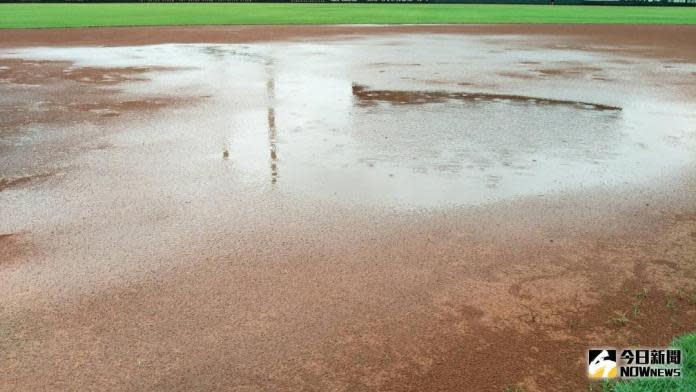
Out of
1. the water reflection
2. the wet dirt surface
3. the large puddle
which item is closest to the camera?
the wet dirt surface

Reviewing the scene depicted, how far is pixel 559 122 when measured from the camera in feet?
26.8

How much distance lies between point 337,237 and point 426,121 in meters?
4.02

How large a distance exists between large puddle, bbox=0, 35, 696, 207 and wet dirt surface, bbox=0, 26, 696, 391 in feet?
0.17

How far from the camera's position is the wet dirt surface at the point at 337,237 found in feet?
10.1

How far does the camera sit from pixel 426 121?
318 inches

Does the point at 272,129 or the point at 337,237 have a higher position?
the point at 272,129

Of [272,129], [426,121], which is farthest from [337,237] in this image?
[426,121]

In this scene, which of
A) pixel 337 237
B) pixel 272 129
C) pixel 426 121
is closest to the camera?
pixel 337 237

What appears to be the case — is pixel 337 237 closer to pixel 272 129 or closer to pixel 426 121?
pixel 272 129

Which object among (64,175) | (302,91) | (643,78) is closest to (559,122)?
(302,91)

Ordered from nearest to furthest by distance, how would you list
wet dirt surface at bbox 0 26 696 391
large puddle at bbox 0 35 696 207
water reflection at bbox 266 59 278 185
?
wet dirt surface at bbox 0 26 696 391, large puddle at bbox 0 35 696 207, water reflection at bbox 266 59 278 185

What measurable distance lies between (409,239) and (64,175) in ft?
11.8

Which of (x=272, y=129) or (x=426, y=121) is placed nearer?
A: (x=272, y=129)

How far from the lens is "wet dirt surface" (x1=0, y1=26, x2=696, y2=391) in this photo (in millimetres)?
3092
